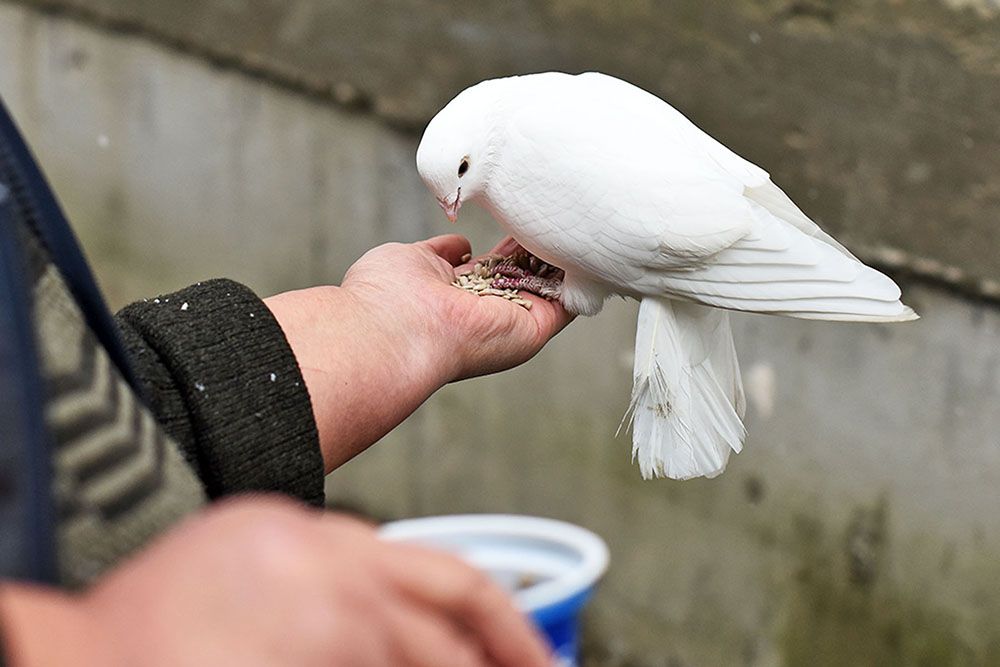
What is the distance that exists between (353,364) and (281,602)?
2.60 ft

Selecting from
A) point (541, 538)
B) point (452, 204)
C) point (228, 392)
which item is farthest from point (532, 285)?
point (541, 538)

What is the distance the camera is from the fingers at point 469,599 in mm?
483

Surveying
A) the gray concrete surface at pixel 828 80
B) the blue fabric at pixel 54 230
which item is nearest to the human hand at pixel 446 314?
the blue fabric at pixel 54 230

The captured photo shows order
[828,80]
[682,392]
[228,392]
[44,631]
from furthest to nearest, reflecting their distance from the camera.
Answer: [828,80], [682,392], [228,392], [44,631]

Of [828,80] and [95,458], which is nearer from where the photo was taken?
[95,458]

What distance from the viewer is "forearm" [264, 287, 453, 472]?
1.19m

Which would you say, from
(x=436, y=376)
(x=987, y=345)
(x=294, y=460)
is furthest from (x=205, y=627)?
(x=987, y=345)

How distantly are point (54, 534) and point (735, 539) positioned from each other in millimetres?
1943

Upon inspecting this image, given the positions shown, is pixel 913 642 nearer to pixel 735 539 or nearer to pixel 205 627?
pixel 735 539

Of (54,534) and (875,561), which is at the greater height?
(54,534)

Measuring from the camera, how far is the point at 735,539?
7.52 feet

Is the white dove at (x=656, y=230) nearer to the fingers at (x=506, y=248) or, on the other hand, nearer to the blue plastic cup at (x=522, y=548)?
the fingers at (x=506, y=248)

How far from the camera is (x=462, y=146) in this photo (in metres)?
1.36

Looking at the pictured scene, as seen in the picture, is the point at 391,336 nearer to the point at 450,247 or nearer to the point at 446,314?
the point at 446,314
